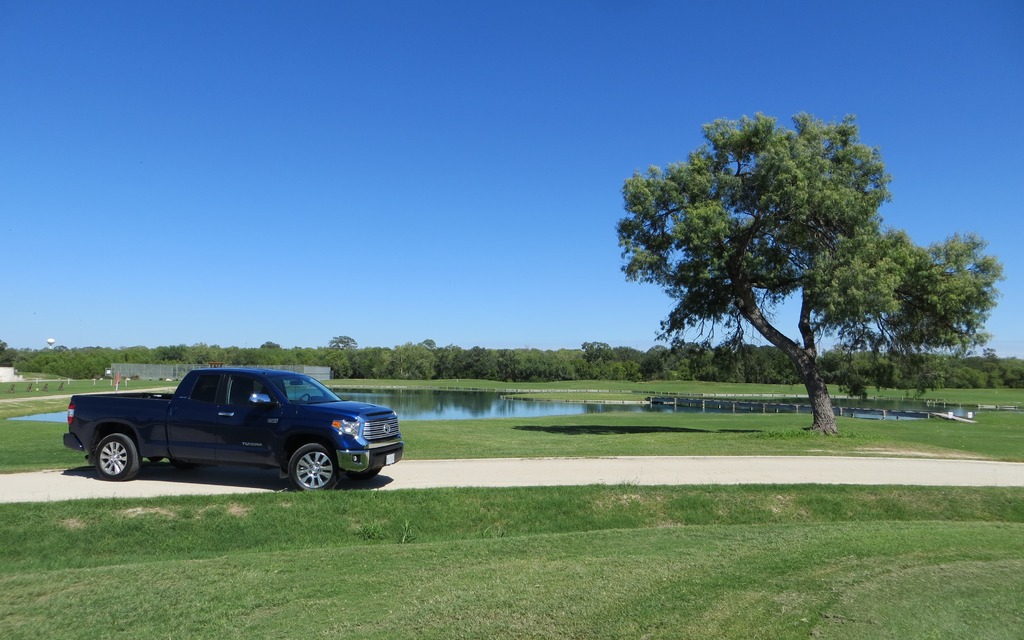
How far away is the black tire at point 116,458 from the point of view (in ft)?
35.2

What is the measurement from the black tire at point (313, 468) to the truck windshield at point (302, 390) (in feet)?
2.61

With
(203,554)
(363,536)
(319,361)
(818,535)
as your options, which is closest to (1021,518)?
(818,535)

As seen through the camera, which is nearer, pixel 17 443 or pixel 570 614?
pixel 570 614

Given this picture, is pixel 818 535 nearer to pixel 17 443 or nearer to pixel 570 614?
pixel 570 614

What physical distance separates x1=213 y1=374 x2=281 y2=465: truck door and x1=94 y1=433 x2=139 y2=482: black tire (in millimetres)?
1564

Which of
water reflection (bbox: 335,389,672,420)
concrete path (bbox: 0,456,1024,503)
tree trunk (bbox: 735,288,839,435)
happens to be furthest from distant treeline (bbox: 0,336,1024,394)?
concrete path (bbox: 0,456,1024,503)

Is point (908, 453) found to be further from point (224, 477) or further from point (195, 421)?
point (195, 421)

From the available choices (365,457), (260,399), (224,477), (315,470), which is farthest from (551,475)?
(224,477)

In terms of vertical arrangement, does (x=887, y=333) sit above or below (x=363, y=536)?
above

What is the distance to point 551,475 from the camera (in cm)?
1198

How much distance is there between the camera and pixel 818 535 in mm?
A: 7797

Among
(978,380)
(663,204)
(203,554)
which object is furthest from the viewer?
(978,380)

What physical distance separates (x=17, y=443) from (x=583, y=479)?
48.0 feet

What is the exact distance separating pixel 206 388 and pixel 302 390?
56.3 inches
